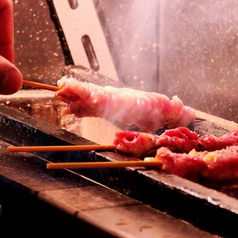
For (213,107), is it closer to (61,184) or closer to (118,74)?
(118,74)

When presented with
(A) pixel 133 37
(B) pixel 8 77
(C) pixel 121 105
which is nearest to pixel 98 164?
(B) pixel 8 77

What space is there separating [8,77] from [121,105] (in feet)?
3.89

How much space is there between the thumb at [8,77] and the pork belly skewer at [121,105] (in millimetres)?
813

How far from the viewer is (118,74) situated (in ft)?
19.3

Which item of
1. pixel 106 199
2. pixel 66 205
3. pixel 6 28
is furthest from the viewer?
pixel 6 28

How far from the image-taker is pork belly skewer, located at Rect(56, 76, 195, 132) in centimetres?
329

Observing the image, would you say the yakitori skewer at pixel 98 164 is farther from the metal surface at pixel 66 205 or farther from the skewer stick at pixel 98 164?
the metal surface at pixel 66 205

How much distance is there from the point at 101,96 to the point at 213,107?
185 cm

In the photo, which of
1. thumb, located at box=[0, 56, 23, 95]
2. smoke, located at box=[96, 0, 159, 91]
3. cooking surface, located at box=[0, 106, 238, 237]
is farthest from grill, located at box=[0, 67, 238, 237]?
smoke, located at box=[96, 0, 159, 91]

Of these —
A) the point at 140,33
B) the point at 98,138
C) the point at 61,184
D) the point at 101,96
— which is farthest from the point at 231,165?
the point at 140,33

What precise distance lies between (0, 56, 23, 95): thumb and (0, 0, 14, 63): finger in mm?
644

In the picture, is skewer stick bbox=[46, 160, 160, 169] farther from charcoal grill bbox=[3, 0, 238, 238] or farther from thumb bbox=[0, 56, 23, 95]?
thumb bbox=[0, 56, 23, 95]

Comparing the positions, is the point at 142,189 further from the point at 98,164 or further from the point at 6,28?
the point at 6,28

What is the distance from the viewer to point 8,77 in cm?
234
